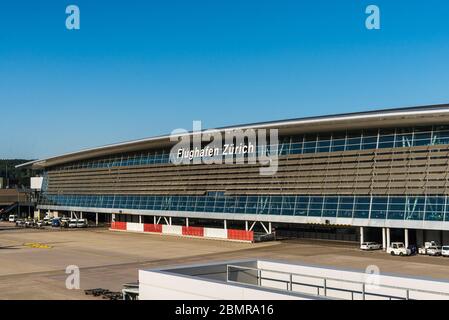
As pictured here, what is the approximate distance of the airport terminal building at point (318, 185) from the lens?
2228 inches

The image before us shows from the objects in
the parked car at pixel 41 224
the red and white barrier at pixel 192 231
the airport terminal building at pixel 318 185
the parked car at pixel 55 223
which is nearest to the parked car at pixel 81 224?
the parked car at pixel 55 223

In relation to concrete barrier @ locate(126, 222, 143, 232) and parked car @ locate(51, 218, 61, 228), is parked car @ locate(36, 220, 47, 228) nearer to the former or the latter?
parked car @ locate(51, 218, 61, 228)

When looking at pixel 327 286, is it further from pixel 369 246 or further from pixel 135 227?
pixel 135 227

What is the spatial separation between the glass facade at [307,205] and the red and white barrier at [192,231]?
345 centimetres

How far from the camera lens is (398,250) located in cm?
5341

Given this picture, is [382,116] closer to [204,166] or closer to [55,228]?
[204,166]

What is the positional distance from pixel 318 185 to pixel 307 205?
2742mm

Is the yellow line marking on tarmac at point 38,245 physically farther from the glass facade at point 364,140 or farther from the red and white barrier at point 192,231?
the glass facade at point 364,140

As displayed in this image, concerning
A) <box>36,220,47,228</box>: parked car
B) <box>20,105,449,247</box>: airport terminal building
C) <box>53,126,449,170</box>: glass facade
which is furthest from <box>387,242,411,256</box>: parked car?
<box>36,220,47,228</box>: parked car

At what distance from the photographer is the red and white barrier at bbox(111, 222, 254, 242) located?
70.8 metres

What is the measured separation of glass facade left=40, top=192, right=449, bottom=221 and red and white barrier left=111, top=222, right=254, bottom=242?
11.3ft

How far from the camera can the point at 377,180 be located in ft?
200

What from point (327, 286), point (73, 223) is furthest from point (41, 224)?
point (327, 286)

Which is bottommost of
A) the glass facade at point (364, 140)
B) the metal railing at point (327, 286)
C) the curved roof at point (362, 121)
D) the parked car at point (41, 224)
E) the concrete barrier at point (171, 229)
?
the parked car at point (41, 224)
